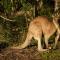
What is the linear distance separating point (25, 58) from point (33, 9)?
2686 millimetres

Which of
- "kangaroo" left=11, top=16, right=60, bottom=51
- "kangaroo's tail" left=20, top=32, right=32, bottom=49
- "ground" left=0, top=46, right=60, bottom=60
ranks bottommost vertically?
"ground" left=0, top=46, right=60, bottom=60

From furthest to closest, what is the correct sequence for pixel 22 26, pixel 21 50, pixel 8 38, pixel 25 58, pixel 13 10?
pixel 13 10 < pixel 22 26 < pixel 8 38 < pixel 21 50 < pixel 25 58

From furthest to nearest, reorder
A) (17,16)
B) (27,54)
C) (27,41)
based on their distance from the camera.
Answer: (17,16) < (27,41) < (27,54)

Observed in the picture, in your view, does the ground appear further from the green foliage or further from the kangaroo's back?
the green foliage

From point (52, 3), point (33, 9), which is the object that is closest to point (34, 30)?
point (33, 9)

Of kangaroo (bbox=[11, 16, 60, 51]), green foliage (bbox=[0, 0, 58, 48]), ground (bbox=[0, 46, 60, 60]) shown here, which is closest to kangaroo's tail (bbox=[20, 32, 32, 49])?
kangaroo (bbox=[11, 16, 60, 51])

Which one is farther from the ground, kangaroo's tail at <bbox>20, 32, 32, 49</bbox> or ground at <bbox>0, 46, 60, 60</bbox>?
kangaroo's tail at <bbox>20, 32, 32, 49</bbox>

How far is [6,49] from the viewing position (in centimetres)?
692

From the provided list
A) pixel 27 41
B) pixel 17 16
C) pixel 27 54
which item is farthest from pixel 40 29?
pixel 17 16

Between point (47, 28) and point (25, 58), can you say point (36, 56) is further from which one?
point (47, 28)

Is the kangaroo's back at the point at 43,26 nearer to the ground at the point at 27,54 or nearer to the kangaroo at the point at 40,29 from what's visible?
the kangaroo at the point at 40,29

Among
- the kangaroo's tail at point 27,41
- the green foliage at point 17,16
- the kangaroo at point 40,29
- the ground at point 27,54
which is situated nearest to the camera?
the ground at point 27,54

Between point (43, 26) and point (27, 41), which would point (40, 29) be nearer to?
point (43, 26)

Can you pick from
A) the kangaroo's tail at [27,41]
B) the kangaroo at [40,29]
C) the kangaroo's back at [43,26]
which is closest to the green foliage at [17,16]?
the kangaroo's tail at [27,41]
